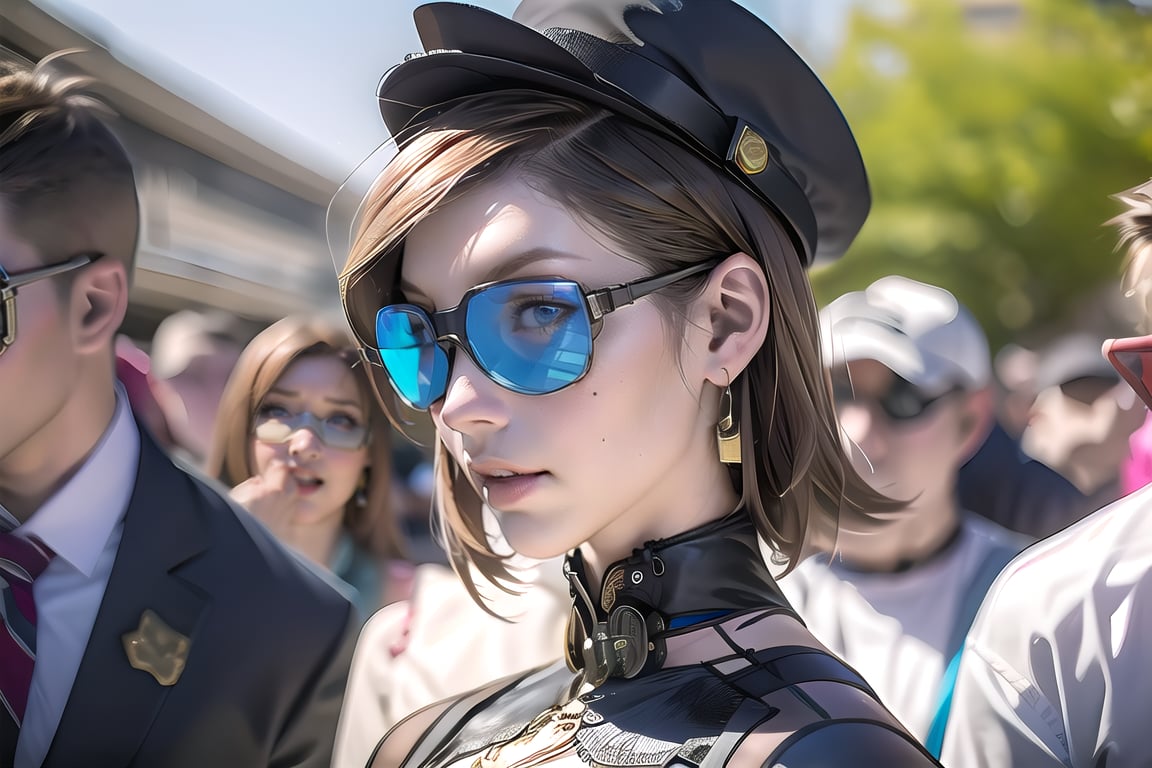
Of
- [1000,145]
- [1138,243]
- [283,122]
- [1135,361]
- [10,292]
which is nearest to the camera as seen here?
[1135,361]

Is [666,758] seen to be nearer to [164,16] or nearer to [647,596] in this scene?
[647,596]

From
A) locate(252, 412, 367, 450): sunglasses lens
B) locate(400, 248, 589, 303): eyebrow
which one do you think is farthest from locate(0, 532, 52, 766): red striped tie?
locate(400, 248, 589, 303): eyebrow

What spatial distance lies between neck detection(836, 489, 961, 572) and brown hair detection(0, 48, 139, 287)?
1.51m

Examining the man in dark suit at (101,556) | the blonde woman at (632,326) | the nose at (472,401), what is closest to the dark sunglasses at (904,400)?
the blonde woman at (632,326)

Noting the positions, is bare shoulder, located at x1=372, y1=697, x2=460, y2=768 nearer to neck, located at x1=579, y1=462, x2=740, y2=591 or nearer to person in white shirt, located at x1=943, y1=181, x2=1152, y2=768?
neck, located at x1=579, y1=462, x2=740, y2=591

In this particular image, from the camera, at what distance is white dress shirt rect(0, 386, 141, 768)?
1.91m

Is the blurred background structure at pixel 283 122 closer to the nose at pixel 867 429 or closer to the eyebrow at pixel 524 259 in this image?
the nose at pixel 867 429

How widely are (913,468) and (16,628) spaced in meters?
1.65

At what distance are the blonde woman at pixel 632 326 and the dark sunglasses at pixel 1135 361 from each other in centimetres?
45

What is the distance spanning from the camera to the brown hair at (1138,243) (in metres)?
1.63

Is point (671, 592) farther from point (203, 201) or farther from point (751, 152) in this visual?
point (203, 201)

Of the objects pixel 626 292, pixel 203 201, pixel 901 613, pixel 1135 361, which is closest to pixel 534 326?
pixel 626 292

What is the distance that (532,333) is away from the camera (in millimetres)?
1271

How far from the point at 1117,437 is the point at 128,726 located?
1775 millimetres
